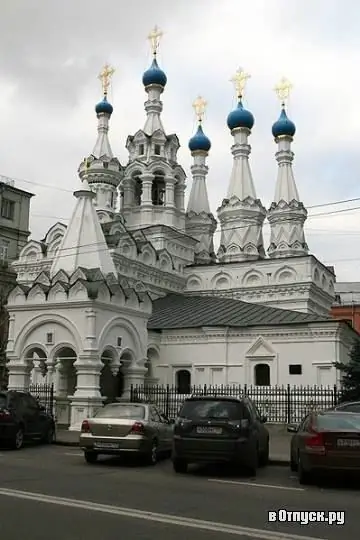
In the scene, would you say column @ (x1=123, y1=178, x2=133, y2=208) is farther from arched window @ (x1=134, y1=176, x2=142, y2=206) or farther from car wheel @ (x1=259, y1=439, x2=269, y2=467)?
car wheel @ (x1=259, y1=439, x2=269, y2=467)

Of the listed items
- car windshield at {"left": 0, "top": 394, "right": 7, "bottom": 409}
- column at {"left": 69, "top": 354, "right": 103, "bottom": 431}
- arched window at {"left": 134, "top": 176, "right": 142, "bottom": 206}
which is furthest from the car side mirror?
arched window at {"left": 134, "top": 176, "right": 142, "bottom": 206}

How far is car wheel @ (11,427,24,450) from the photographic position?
1551 centimetres

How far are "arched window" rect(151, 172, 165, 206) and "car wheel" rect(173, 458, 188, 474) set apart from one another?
3179 cm

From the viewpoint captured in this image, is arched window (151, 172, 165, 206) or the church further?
arched window (151, 172, 165, 206)

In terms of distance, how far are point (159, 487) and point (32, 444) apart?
326 inches

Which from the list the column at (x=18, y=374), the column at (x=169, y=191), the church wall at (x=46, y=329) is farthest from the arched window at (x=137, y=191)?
the column at (x=18, y=374)

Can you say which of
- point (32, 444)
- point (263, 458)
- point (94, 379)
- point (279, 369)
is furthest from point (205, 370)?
point (263, 458)

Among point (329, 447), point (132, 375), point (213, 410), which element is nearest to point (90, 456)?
point (213, 410)

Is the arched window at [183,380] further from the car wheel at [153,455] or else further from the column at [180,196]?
the car wheel at [153,455]

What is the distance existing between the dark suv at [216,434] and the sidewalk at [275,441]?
105 inches

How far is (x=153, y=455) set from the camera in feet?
42.9

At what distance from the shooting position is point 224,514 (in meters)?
7.66

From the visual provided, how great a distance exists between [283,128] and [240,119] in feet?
11.3

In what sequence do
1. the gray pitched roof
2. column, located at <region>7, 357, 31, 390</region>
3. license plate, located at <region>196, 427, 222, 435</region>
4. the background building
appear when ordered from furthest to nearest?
the background building → the gray pitched roof → column, located at <region>7, 357, 31, 390</region> → license plate, located at <region>196, 427, 222, 435</region>
